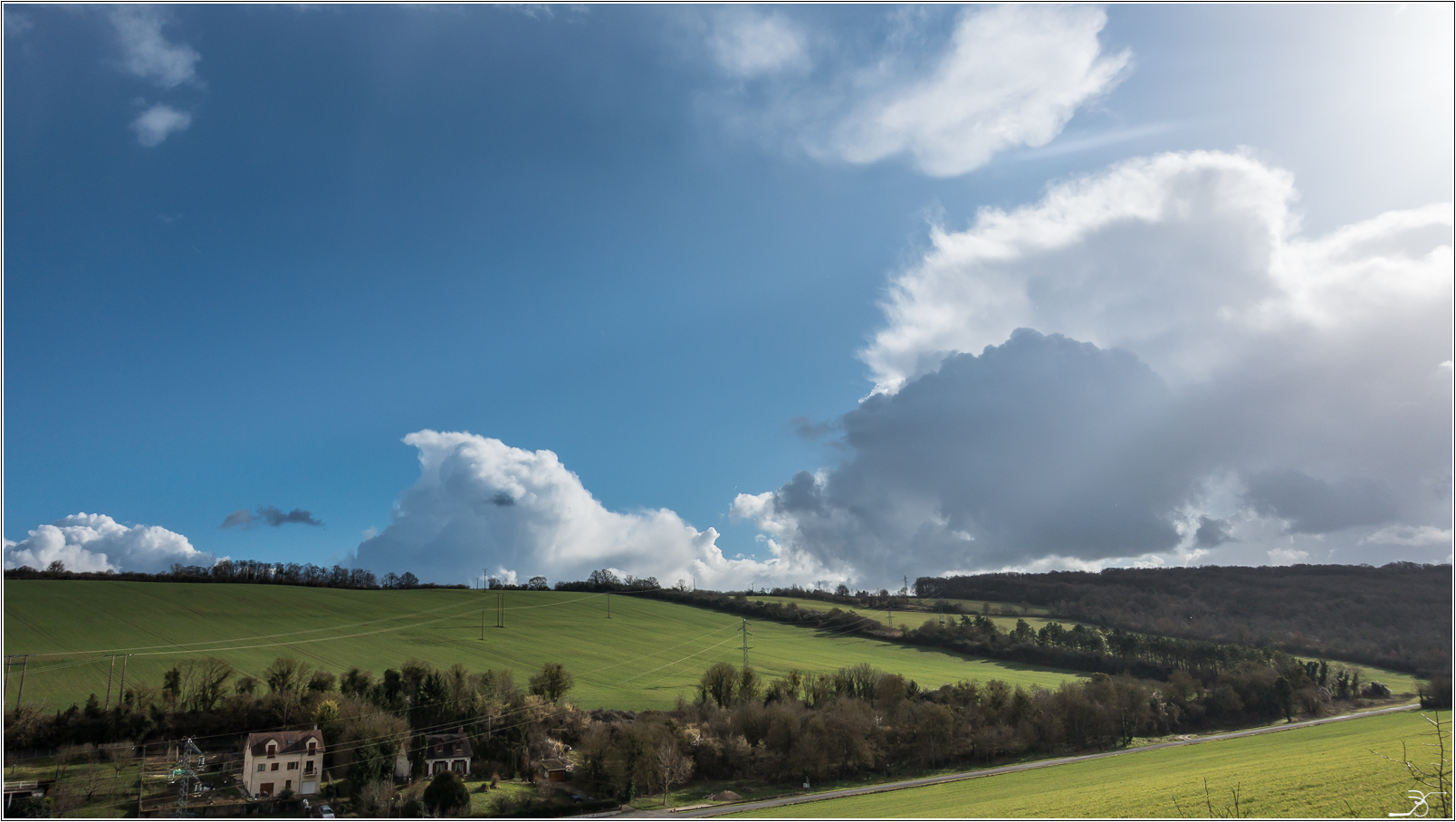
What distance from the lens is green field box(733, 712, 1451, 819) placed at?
73.3 ft

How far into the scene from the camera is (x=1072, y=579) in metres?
132

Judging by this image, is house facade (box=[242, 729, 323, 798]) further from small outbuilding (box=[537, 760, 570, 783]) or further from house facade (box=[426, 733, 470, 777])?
small outbuilding (box=[537, 760, 570, 783])

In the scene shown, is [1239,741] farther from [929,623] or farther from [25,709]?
[25,709]

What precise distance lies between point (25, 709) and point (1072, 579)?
473 ft

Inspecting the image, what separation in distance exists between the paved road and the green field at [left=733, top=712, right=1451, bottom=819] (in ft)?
5.39

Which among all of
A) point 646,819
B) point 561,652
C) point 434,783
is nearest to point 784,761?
point 646,819

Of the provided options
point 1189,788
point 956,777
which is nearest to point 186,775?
point 956,777

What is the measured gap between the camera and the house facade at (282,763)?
150 ft

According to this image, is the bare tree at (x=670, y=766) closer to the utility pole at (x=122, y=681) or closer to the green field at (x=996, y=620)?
the utility pole at (x=122, y=681)

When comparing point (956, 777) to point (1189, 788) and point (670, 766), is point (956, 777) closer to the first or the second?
point (670, 766)

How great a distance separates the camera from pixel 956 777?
55.8 m

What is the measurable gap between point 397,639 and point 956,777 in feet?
211

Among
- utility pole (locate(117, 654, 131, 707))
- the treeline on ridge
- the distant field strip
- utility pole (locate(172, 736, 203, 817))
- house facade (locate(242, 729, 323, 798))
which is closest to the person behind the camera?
utility pole (locate(172, 736, 203, 817))

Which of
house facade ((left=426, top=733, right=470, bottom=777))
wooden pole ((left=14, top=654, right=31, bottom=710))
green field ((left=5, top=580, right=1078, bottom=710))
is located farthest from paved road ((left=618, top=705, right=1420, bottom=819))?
wooden pole ((left=14, top=654, right=31, bottom=710))
